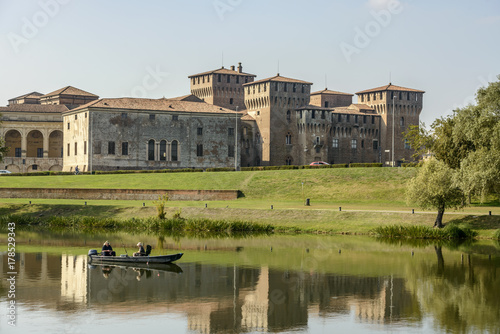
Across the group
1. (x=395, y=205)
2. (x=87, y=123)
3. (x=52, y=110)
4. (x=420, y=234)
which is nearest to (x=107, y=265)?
(x=420, y=234)

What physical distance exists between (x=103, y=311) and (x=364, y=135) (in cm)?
9545

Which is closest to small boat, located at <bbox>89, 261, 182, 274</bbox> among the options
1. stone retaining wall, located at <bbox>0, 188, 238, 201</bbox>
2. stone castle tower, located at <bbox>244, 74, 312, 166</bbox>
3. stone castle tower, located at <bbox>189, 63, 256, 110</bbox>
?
stone retaining wall, located at <bbox>0, 188, 238, 201</bbox>

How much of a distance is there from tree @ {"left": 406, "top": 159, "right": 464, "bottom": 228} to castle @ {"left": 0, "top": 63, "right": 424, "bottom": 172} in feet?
159

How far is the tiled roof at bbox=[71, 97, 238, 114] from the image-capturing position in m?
92.7

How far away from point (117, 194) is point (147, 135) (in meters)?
31.3

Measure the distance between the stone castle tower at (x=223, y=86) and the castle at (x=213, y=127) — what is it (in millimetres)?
164

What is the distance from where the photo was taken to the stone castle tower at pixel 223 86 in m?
121

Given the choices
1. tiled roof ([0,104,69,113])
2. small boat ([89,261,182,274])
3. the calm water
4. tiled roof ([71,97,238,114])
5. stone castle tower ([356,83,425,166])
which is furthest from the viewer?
stone castle tower ([356,83,425,166])

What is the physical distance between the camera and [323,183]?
222 ft

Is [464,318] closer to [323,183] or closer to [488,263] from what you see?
[488,263]

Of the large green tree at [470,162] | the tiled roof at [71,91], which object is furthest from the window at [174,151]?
the large green tree at [470,162]

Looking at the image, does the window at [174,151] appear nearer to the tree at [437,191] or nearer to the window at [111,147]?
the window at [111,147]

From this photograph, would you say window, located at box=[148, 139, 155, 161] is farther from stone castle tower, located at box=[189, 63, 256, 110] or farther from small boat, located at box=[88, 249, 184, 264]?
small boat, located at box=[88, 249, 184, 264]

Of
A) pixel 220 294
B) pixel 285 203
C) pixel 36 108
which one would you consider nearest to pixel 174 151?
pixel 36 108
